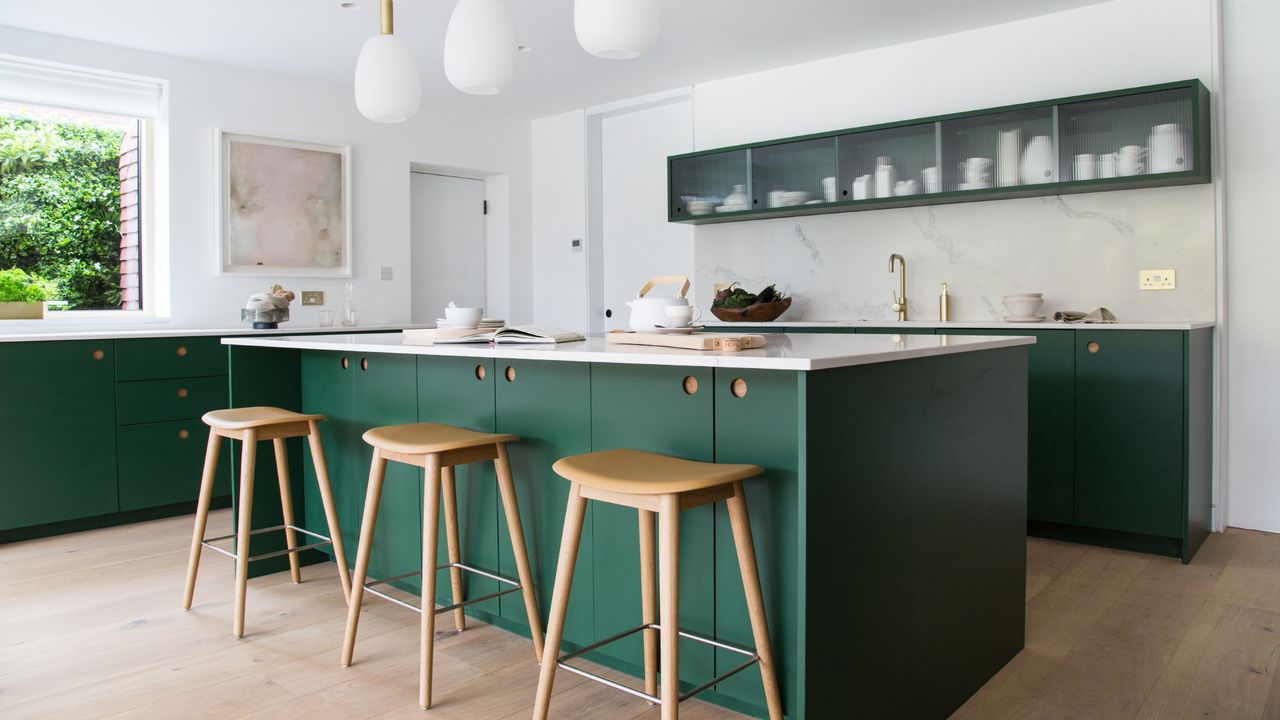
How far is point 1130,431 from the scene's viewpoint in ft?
11.3

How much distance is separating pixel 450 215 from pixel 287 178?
133 cm

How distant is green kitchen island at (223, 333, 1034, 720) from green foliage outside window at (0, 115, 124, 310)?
2.82m

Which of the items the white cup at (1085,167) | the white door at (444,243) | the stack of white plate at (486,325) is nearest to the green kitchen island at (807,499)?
the stack of white plate at (486,325)

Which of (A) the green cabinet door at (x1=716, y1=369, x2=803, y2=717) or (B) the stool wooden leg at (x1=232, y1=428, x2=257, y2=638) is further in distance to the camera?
(B) the stool wooden leg at (x1=232, y1=428, x2=257, y2=638)

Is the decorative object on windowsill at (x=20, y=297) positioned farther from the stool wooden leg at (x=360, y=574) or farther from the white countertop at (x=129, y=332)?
the stool wooden leg at (x=360, y=574)

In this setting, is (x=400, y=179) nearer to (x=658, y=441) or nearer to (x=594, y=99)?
(x=594, y=99)

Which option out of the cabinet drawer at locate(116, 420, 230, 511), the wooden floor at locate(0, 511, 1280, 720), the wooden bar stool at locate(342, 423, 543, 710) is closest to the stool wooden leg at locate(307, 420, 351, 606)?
the wooden floor at locate(0, 511, 1280, 720)

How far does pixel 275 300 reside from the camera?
4719mm

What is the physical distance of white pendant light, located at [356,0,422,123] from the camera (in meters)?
2.57

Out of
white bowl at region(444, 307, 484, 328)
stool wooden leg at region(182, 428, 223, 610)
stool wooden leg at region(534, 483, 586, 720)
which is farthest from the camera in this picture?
stool wooden leg at region(182, 428, 223, 610)

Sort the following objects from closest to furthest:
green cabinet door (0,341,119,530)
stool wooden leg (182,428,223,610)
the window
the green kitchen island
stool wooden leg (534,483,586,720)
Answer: the green kitchen island
stool wooden leg (534,483,586,720)
stool wooden leg (182,428,223,610)
green cabinet door (0,341,119,530)
the window

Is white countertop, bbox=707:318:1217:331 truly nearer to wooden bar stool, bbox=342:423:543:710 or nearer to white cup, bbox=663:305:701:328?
white cup, bbox=663:305:701:328

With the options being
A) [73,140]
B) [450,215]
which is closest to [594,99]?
[450,215]

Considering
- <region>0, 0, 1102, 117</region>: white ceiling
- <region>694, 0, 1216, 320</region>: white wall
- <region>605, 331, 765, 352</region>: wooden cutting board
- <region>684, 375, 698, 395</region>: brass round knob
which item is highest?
<region>0, 0, 1102, 117</region>: white ceiling
